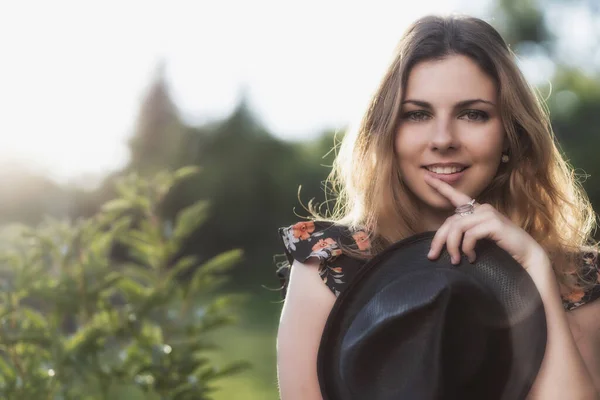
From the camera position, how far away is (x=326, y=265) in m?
2.25

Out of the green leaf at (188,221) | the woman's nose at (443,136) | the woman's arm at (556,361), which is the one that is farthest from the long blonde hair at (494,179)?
the green leaf at (188,221)

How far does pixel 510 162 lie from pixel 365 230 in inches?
22.2

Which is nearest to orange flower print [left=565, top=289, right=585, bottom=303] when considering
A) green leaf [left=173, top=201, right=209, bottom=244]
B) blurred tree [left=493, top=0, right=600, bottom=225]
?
green leaf [left=173, top=201, right=209, bottom=244]

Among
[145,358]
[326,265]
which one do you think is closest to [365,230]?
[326,265]

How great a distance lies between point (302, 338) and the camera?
6.97 ft

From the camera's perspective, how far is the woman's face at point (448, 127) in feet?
7.57

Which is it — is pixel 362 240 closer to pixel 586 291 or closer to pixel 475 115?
pixel 475 115

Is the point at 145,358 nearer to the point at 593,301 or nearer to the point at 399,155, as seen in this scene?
the point at 399,155

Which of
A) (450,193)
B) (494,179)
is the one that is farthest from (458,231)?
(494,179)

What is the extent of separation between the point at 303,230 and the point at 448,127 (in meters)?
0.51

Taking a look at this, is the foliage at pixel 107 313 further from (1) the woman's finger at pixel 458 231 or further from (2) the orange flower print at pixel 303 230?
(1) the woman's finger at pixel 458 231

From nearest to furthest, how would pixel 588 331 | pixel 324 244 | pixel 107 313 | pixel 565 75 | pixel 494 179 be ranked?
pixel 324 244 < pixel 588 331 < pixel 494 179 < pixel 107 313 < pixel 565 75

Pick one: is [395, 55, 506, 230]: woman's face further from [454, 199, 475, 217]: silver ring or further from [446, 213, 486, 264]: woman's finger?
[446, 213, 486, 264]: woman's finger

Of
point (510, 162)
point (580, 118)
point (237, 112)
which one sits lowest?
point (510, 162)
